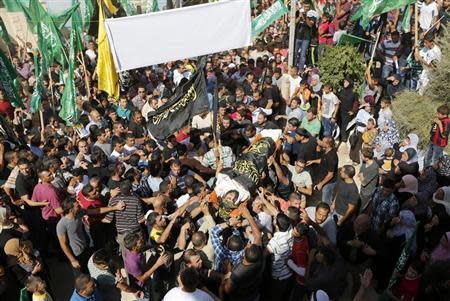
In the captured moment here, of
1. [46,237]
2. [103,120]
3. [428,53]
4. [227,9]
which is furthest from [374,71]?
[46,237]

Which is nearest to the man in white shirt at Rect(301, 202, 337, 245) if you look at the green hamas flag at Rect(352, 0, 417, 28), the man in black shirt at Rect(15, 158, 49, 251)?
the man in black shirt at Rect(15, 158, 49, 251)

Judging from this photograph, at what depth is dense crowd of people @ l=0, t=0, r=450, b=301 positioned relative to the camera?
452 centimetres

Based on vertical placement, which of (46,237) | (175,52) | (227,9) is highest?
(227,9)

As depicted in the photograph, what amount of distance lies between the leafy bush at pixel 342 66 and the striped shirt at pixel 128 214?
640 cm

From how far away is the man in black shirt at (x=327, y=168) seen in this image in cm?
648

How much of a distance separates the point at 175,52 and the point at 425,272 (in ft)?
17.1

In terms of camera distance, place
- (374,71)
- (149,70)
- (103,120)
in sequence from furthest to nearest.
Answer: (149,70) → (374,71) → (103,120)

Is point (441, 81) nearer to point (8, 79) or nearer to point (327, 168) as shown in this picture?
point (327, 168)

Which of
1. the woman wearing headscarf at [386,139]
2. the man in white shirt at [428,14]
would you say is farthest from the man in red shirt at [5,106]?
the man in white shirt at [428,14]

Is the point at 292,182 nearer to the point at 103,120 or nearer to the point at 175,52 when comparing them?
the point at 175,52

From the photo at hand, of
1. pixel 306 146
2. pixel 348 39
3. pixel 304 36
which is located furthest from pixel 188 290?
pixel 304 36

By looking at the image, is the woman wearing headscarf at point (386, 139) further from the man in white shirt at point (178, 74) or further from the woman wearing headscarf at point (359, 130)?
the man in white shirt at point (178, 74)

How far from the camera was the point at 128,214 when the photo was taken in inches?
218

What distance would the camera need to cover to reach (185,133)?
738 centimetres
